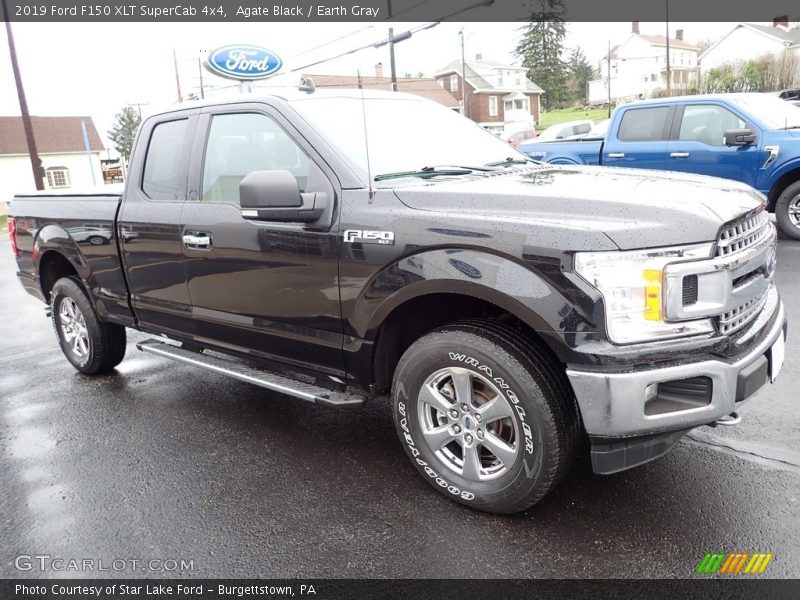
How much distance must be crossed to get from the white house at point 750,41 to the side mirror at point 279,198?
174 ft

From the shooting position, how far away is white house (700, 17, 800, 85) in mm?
49906

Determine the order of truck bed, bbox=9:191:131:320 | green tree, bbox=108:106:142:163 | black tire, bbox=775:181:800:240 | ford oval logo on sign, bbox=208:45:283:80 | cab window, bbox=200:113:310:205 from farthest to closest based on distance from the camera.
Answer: green tree, bbox=108:106:142:163
black tire, bbox=775:181:800:240
ford oval logo on sign, bbox=208:45:283:80
truck bed, bbox=9:191:131:320
cab window, bbox=200:113:310:205

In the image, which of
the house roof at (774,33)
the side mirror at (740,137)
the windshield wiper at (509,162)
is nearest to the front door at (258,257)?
the windshield wiper at (509,162)

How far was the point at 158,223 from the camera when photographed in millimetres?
4098

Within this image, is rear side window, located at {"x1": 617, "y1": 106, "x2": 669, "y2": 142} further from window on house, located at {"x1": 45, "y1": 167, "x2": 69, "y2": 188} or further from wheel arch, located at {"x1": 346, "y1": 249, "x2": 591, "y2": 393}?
window on house, located at {"x1": 45, "y1": 167, "x2": 69, "y2": 188}

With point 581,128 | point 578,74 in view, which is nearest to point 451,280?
point 581,128

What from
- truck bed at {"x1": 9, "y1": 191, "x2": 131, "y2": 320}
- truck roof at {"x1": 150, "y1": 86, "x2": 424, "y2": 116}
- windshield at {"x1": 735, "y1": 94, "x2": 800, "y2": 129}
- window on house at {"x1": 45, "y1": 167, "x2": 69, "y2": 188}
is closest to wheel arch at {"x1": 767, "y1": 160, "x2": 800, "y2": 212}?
windshield at {"x1": 735, "y1": 94, "x2": 800, "y2": 129}

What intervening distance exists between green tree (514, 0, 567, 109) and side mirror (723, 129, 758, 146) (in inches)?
354

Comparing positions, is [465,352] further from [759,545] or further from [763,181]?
[763,181]

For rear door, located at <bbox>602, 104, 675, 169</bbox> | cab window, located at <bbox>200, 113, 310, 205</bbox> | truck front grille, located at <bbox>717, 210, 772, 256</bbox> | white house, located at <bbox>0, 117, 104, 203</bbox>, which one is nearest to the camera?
truck front grille, located at <bbox>717, 210, 772, 256</bbox>

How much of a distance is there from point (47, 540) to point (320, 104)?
259 centimetres

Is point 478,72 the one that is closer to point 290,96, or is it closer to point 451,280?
point 290,96

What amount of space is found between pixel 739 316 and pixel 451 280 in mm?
1169

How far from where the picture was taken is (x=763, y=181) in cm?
832
